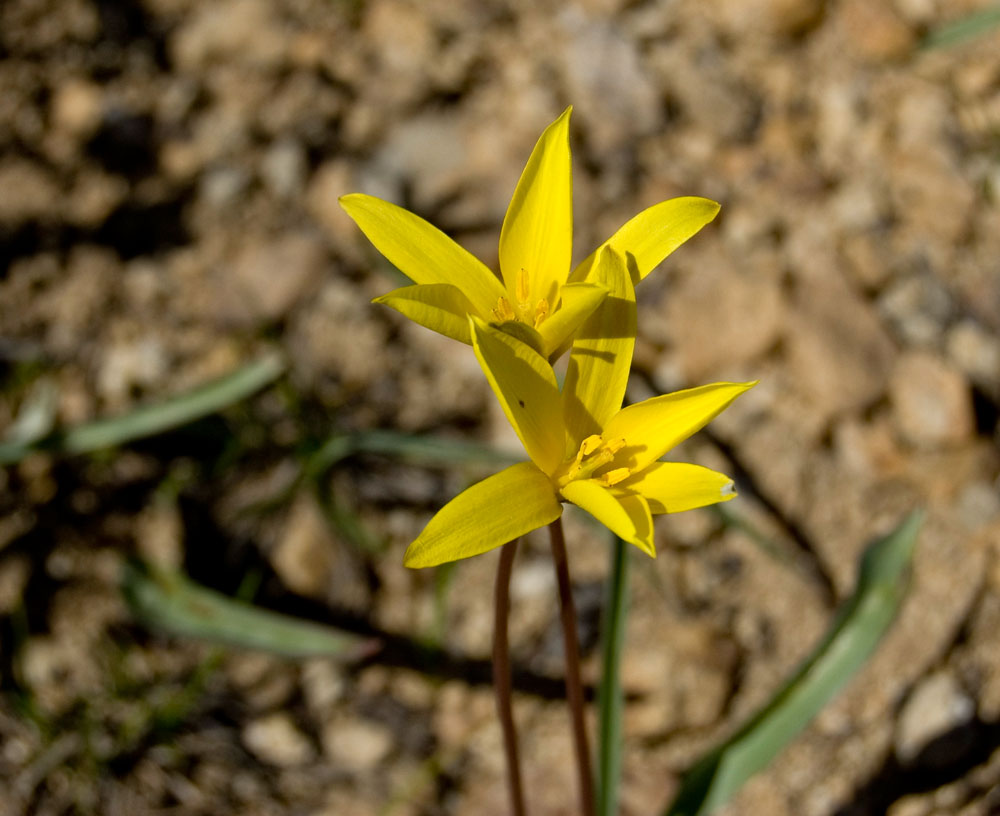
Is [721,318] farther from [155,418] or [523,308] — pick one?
[155,418]

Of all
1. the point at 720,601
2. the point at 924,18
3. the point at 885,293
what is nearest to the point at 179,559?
the point at 720,601

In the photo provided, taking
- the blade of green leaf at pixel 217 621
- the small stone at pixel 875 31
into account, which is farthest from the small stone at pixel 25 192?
the small stone at pixel 875 31

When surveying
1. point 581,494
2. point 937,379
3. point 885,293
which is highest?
point 581,494

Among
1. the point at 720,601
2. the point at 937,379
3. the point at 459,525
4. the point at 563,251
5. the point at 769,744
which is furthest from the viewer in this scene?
the point at 937,379

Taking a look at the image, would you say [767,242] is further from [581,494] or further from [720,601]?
[581,494]

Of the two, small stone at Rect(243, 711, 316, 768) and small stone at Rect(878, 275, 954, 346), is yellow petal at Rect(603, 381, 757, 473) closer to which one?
small stone at Rect(243, 711, 316, 768)

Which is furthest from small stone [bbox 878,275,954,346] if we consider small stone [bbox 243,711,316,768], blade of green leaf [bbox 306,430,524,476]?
small stone [bbox 243,711,316,768]

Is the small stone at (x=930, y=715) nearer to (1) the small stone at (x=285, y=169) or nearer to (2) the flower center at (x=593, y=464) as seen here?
(2) the flower center at (x=593, y=464)

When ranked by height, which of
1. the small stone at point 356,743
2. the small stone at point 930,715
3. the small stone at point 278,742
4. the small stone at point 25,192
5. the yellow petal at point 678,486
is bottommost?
the small stone at point 930,715
